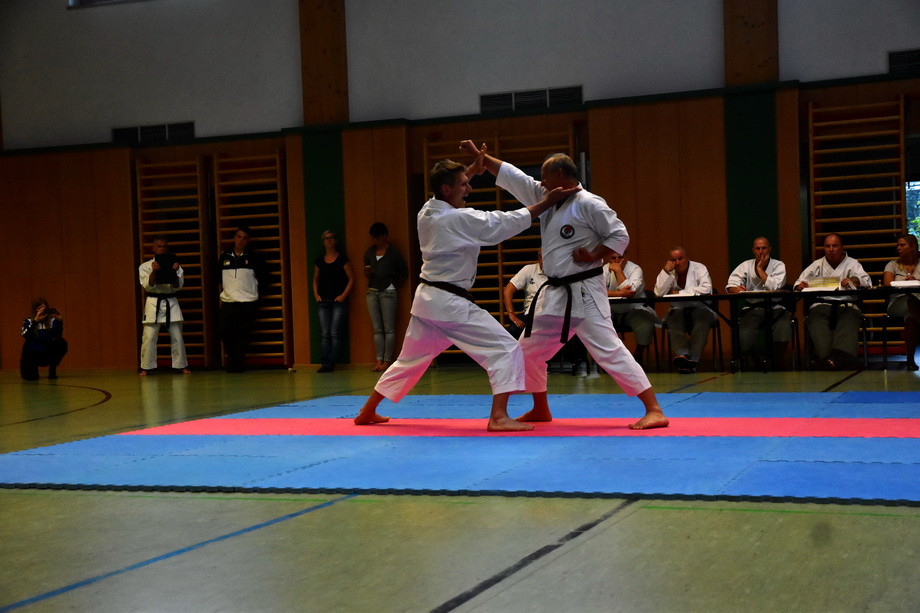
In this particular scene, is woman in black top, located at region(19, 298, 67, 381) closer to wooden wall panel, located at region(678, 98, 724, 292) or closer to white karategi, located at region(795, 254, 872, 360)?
wooden wall panel, located at region(678, 98, 724, 292)

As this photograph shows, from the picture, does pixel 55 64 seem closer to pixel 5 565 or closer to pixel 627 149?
pixel 627 149

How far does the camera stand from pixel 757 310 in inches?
344

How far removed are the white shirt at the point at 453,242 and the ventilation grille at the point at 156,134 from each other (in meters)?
7.91

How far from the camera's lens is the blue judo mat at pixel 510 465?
313 cm

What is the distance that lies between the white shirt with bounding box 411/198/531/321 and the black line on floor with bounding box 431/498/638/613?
1973 millimetres

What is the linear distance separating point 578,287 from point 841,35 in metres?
6.56

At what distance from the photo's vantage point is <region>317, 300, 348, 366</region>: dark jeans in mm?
10641

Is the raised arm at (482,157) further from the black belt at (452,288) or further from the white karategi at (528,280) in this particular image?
the white karategi at (528,280)

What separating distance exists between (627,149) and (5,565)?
8560mm

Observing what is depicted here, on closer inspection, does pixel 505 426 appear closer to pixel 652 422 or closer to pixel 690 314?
pixel 652 422

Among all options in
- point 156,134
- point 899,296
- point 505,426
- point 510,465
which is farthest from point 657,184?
point 510,465

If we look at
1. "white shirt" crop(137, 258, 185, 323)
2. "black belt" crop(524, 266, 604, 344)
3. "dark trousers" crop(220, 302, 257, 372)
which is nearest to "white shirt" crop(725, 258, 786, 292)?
"black belt" crop(524, 266, 604, 344)

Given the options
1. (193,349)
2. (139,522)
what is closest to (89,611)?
(139,522)

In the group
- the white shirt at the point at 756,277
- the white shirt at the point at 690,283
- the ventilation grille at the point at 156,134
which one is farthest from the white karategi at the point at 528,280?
the ventilation grille at the point at 156,134
